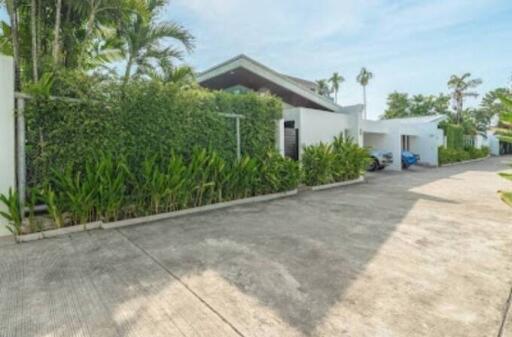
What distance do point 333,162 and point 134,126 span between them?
647 centimetres

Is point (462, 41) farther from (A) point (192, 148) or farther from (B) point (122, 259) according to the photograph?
(B) point (122, 259)

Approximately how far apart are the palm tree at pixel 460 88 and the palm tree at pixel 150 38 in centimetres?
3334

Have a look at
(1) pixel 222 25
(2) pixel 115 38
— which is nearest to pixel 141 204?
(2) pixel 115 38

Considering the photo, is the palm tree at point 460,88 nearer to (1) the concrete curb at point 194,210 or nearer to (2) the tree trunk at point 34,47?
(1) the concrete curb at point 194,210

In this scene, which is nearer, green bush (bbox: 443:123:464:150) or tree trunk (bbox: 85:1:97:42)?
tree trunk (bbox: 85:1:97:42)

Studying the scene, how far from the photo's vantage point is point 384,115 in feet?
116

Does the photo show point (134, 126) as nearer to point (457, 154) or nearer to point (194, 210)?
point (194, 210)

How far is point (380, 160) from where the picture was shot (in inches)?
596

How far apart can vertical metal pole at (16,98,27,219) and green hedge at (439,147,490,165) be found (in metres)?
21.4

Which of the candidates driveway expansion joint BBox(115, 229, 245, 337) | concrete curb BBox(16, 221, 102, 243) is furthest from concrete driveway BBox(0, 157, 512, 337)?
concrete curb BBox(16, 221, 102, 243)

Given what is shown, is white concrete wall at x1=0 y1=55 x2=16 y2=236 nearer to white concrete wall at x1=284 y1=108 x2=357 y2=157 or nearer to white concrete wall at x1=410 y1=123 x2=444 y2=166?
white concrete wall at x1=284 y1=108 x2=357 y2=157

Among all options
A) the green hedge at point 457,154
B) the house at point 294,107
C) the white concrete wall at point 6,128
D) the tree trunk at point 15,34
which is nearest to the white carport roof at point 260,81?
the house at point 294,107

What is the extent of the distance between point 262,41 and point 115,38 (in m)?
5.51

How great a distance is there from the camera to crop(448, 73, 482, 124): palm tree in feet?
102
